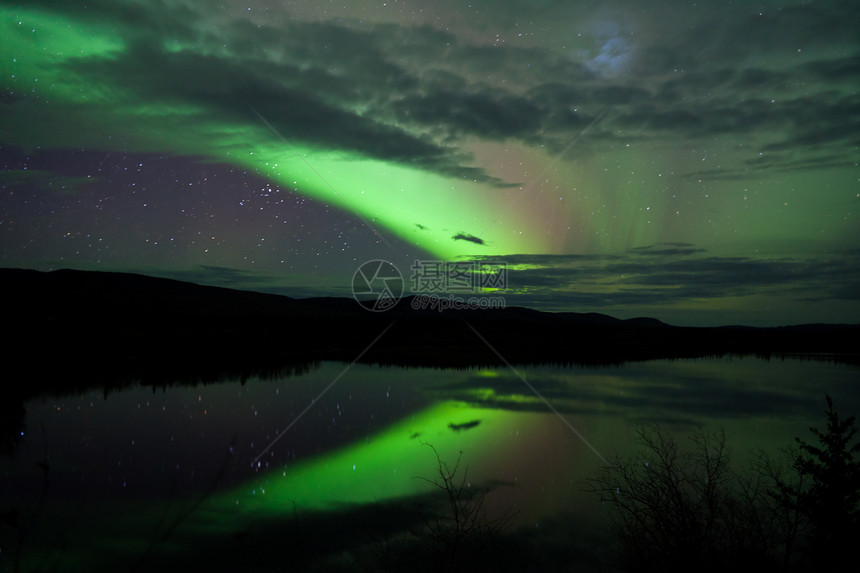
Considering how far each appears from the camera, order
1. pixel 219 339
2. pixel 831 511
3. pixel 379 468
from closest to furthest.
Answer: pixel 831 511, pixel 379 468, pixel 219 339

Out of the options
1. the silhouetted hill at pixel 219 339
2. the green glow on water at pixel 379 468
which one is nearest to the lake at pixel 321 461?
the green glow on water at pixel 379 468

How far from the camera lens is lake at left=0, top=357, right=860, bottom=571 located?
29.1 feet

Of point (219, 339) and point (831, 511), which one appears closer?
point (831, 511)

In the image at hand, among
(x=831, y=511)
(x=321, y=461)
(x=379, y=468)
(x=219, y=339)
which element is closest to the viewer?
(x=831, y=511)

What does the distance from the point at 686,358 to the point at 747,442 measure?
34.3 m

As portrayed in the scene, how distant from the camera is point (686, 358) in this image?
4816 centimetres

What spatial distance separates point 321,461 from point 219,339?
35.6 metres

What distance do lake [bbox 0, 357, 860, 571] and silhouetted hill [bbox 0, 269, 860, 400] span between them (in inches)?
329

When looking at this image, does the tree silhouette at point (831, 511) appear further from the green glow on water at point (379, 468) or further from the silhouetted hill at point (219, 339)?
the silhouetted hill at point (219, 339)

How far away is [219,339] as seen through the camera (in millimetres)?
45938

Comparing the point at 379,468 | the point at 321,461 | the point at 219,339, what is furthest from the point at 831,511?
the point at 219,339

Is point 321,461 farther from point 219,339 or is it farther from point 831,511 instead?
point 219,339

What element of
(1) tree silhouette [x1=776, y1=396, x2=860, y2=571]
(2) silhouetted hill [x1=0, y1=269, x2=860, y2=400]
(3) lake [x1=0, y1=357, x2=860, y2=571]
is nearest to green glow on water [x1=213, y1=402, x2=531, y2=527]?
(3) lake [x1=0, y1=357, x2=860, y2=571]

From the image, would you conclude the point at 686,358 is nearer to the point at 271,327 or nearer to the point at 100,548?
the point at 271,327
